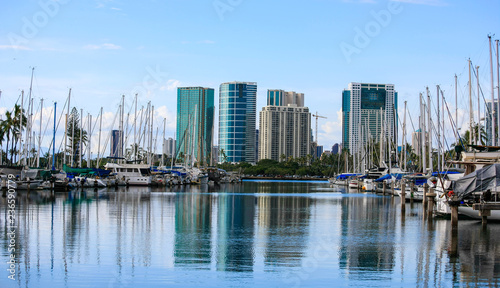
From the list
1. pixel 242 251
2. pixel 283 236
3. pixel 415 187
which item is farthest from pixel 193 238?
pixel 415 187

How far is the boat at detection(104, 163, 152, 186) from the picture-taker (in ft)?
317

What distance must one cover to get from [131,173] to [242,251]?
A: 243ft

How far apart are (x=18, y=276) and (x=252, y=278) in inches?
312

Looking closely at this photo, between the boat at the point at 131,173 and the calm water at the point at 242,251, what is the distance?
54415mm

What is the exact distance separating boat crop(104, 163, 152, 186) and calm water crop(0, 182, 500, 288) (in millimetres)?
54415

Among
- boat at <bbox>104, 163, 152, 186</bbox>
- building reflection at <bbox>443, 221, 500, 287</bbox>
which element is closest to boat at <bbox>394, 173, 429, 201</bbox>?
building reflection at <bbox>443, 221, 500, 287</bbox>

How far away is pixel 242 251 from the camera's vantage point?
26.3m

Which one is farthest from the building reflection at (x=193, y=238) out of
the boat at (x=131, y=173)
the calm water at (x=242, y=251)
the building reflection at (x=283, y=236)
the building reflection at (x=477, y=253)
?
the boat at (x=131, y=173)

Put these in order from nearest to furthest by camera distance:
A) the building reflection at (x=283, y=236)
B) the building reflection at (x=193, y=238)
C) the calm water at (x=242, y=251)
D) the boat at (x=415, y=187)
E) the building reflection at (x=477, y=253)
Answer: the calm water at (x=242, y=251) → the building reflection at (x=477, y=253) → the building reflection at (x=193, y=238) → the building reflection at (x=283, y=236) → the boat at (x=415, y=187)

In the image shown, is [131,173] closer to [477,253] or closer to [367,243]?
[367,243]

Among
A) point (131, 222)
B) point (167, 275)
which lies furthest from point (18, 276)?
point (131, 222)

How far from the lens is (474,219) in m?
41.0

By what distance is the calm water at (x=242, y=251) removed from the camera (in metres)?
20.3

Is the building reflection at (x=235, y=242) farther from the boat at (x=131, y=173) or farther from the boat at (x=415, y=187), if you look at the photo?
the boat at (x=131, y=173)
